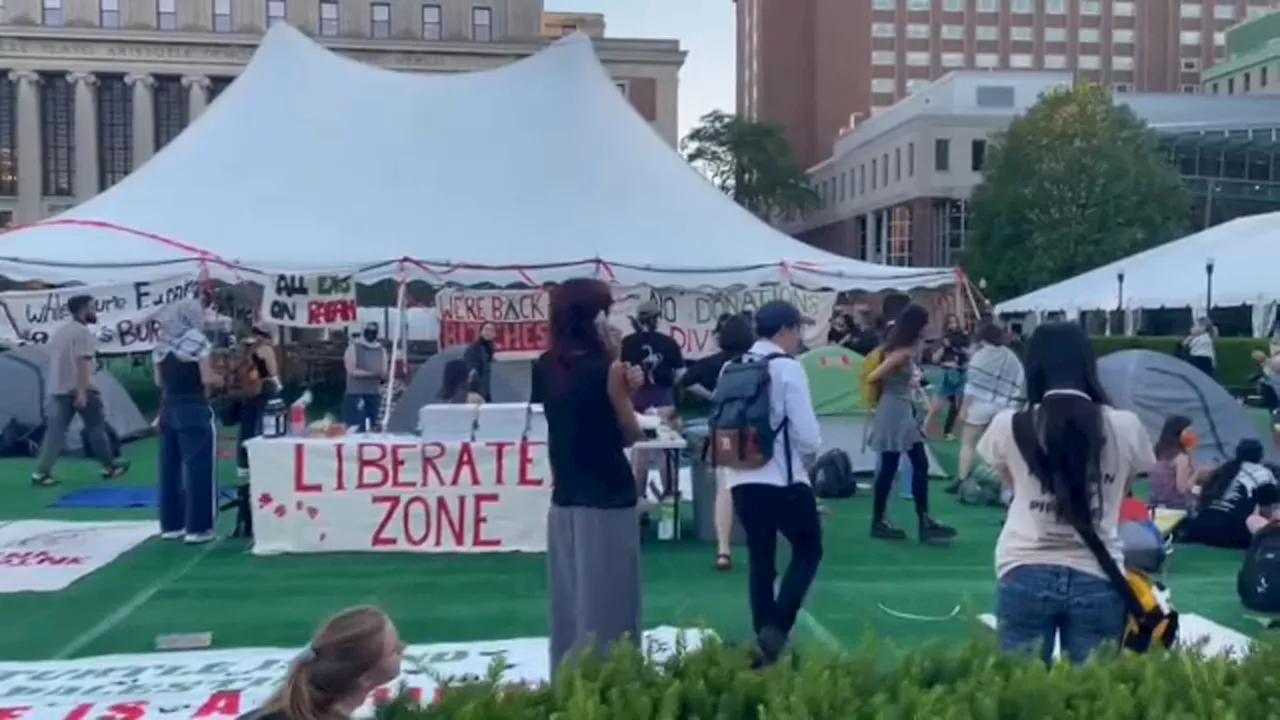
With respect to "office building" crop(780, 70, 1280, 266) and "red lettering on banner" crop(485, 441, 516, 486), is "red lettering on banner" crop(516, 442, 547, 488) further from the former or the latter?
"office building" crop(780, 70, 1280, 266)

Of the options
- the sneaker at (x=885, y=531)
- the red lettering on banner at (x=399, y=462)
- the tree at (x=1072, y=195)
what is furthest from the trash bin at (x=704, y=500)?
the tree at (x=1072, y=195)

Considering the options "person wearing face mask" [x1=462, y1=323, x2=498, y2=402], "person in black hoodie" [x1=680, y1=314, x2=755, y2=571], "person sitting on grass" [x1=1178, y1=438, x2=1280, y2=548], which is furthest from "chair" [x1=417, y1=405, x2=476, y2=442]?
"person sitting on grass" [x1=1178, y1=438, x2=1280, y2=548]

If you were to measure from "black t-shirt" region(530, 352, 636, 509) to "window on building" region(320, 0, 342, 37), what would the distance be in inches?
2537

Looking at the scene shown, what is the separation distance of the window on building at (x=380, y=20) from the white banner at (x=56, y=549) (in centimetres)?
5919

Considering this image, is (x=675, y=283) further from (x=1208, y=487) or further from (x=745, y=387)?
(x=745, y=387)

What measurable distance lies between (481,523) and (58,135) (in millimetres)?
68338

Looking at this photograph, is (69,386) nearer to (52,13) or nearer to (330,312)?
(330,312)

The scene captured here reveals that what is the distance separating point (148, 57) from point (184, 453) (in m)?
61.8

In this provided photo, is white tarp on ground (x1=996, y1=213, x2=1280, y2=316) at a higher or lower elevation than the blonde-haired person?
higher

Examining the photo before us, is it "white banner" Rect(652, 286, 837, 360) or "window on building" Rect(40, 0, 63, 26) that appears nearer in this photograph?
"white banner" Rect(652, 286, 837, 360)

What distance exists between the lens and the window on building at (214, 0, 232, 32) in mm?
66000

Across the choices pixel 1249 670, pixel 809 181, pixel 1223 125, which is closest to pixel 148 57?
pixel 809 181

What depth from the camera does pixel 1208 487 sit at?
981 cm

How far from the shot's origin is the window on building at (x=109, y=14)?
65500 mm
